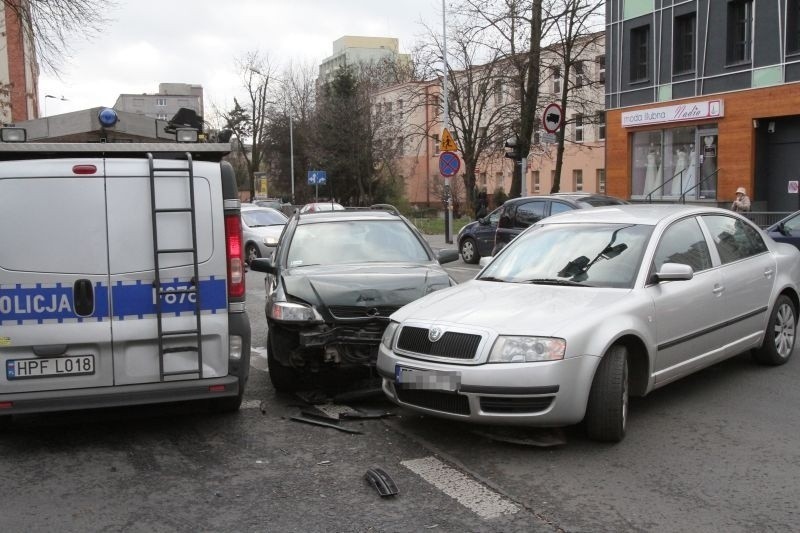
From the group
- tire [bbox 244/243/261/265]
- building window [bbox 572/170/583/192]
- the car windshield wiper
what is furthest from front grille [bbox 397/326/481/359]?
building window [bbox 572/170/583/192]

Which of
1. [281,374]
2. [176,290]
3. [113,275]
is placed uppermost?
[113,275]

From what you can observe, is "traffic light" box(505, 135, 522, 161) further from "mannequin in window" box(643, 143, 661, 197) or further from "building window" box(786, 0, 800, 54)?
"mannequin in window" box(643, 143, 661, 197)

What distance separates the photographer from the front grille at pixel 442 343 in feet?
16.7

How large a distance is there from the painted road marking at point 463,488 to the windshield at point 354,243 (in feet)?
10.0

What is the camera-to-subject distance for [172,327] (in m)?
5.37

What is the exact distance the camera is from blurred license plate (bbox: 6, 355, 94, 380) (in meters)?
5.14

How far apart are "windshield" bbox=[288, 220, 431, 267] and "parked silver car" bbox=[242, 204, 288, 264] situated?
11.3 metres

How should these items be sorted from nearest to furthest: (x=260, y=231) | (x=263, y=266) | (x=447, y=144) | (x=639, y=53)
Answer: (x=263, y=266), (x=260, y=231), (x=447, y=144), (x=639, y=53)

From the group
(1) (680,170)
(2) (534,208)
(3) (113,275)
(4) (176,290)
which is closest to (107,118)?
(3) (113,275)

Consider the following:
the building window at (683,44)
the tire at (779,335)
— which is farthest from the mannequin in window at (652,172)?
the tire at (779,335)

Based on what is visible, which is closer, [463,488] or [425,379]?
[463,488]

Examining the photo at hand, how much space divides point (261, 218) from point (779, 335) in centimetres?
1635

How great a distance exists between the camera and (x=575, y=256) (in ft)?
20.5

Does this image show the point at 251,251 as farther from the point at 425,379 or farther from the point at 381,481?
the point at 381,481
